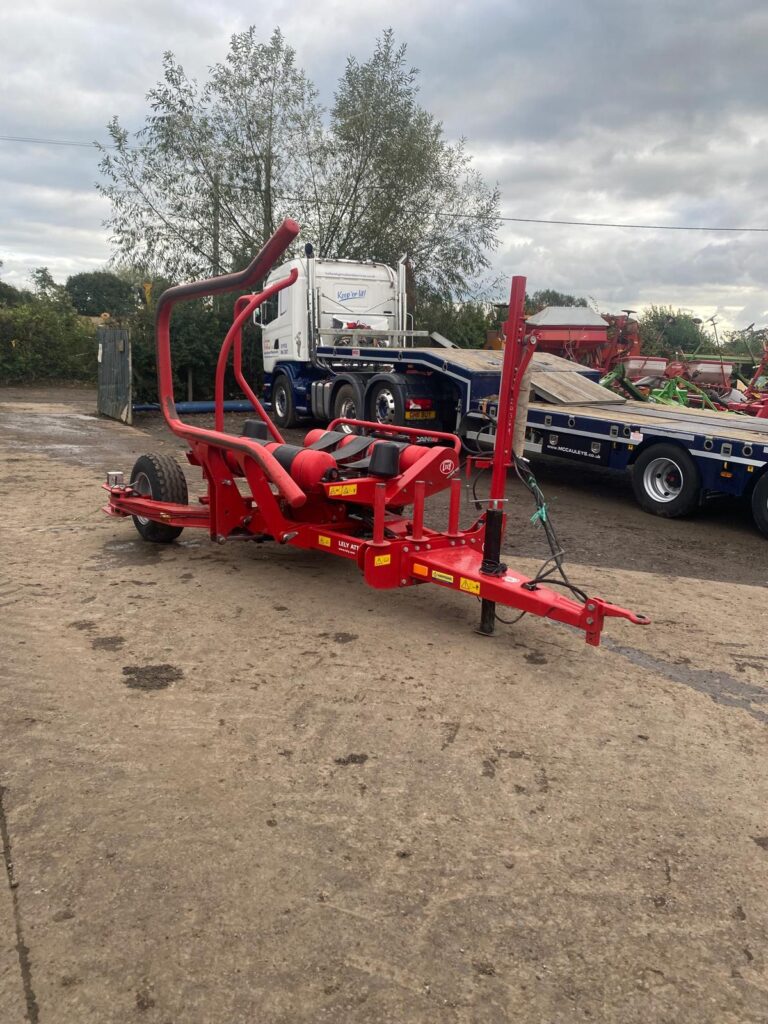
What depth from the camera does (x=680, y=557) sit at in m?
6.94

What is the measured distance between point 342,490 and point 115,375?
12.7m

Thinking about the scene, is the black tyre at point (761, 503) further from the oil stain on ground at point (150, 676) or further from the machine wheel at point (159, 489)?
the oil stain on ground at point (150, 676)

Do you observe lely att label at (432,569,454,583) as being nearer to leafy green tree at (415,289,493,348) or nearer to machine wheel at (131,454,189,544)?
machine wheel at (131,454,189,544)

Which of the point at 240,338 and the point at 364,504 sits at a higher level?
the point at 240,338

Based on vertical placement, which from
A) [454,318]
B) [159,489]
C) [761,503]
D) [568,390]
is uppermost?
[454,318]

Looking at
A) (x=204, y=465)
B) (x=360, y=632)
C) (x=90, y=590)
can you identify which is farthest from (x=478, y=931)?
(x=204, y=465)

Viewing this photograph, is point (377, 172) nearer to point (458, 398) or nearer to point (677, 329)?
point (458, 398)

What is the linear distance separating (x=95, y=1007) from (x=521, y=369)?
3288 millimetres

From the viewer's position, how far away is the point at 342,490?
506 cm

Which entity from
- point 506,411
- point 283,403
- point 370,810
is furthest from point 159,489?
point 283,403

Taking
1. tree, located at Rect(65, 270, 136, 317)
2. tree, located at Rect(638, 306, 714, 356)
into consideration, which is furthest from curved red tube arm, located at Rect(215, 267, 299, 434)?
tree, located at Rect(65, 270, 136, 317)

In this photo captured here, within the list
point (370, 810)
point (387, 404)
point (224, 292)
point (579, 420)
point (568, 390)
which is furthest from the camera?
point (387, 404)

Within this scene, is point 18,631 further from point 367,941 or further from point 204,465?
point 367,941

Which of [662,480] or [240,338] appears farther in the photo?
[662,480]
